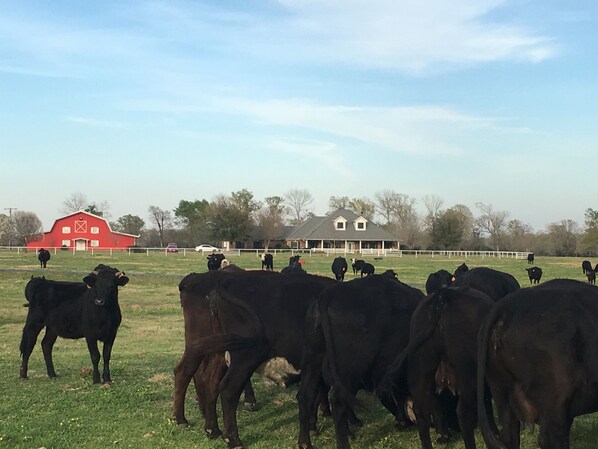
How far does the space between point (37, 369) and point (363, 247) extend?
3157 inches

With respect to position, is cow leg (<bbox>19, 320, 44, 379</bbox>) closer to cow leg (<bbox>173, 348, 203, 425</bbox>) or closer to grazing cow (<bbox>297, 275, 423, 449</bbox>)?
cow leg (<bbox>173, 348, 203, 425</bbox>)

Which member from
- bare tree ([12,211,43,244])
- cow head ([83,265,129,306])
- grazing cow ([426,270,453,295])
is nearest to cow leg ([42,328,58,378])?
cow head ([83,265,129,306])

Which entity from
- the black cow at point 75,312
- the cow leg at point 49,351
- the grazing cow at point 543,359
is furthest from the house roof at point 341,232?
the grazing cow at point 543,359

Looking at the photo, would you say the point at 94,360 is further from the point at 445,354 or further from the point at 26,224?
the point at 26,224

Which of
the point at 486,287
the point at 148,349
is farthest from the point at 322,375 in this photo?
the point at 148,349

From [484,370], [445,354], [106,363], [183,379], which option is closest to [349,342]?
[445,354]

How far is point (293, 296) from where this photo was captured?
25.6 feet

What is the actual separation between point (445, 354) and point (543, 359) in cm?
126

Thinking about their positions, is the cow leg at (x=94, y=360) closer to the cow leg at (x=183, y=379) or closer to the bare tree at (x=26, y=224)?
the cow leg at (x=183, y=379)

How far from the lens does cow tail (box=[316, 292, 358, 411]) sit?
656 centimetres

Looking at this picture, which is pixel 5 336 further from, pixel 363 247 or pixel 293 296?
pixel 363 247

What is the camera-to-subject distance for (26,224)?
117m

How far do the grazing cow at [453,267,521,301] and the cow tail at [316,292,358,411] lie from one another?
92.5 inches

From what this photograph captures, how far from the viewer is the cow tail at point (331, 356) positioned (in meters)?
6.56
